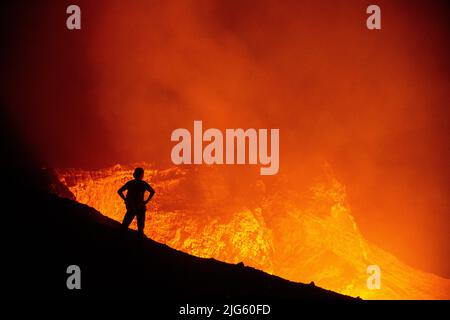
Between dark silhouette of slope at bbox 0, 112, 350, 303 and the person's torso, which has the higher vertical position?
the person's torso

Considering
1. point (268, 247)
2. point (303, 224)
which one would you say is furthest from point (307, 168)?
point (268, 247)

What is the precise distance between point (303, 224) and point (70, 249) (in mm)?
45844

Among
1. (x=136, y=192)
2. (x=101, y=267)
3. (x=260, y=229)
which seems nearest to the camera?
(x=136, y=192)

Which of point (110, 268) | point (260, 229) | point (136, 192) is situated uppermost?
point (136, 192)

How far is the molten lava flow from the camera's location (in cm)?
5503

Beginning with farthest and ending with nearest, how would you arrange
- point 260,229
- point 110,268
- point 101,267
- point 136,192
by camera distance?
point 260,229, point 101,267, point 110,268, point 136,192

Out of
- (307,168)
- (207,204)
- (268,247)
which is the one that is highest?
(307,168)

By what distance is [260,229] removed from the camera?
59125 millimetres

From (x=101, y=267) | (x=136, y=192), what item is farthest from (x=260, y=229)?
(x=136, y=192)

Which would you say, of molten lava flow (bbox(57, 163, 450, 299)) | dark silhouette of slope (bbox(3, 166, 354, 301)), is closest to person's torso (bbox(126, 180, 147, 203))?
dark silhouette of slope (bbox(3, 166, 354, 301))

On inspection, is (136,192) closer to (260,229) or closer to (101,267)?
(101,267)

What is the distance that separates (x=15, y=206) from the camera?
67.6 ft

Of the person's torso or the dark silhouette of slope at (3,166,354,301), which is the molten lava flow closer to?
the dark silhouette of slope at (3,166,354,301)
